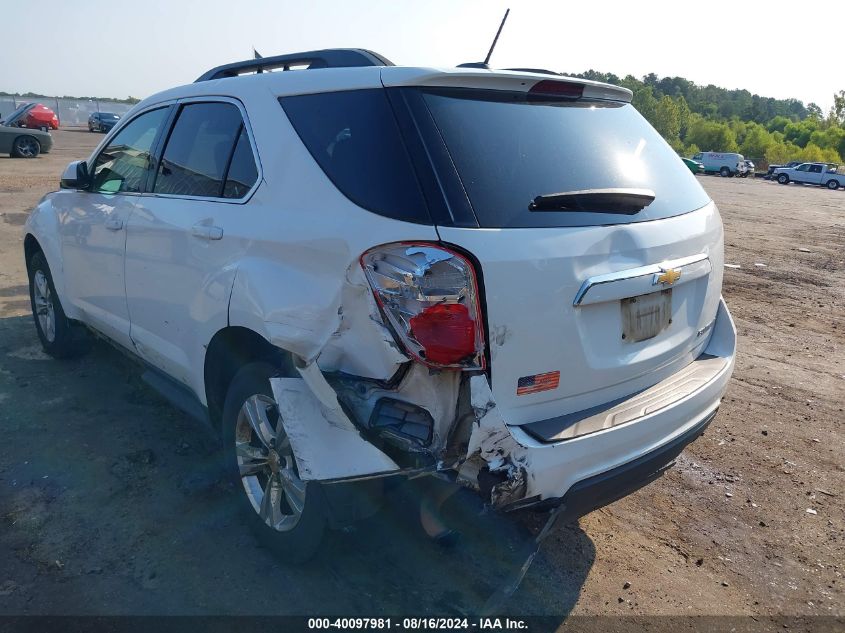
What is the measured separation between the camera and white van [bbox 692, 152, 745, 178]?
5325 cm

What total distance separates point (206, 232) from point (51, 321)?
2756mm

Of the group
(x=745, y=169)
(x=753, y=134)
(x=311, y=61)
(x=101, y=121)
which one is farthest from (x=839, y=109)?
(x=311, y=61)

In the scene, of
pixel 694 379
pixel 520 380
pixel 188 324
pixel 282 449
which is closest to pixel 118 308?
pixel 188 324

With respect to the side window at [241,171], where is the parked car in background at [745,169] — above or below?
below

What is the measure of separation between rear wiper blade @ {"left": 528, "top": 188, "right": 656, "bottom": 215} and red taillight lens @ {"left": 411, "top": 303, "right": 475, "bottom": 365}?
0.51 meters

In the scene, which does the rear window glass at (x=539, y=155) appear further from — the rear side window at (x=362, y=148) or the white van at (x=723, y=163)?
the white van at (x=723, y=163)

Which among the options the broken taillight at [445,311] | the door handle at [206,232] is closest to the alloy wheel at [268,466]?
the door handle at [206,232]

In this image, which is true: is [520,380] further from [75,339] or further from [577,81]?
[75,339]

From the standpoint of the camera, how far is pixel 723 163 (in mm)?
53594

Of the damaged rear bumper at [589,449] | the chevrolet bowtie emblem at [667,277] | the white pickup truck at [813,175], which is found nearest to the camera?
the damaged rear bumper at [589,449]

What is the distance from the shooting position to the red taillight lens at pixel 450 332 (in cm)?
225

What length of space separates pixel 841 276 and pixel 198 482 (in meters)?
10.1

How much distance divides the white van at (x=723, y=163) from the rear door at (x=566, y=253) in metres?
56.0

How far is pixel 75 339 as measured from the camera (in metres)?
5.01
